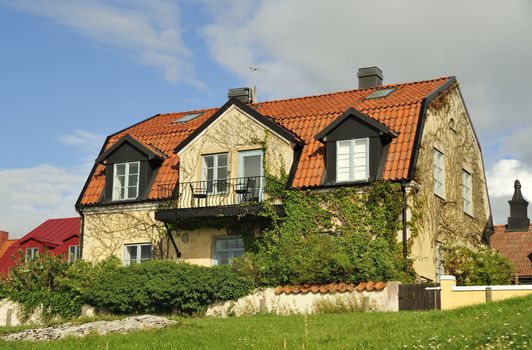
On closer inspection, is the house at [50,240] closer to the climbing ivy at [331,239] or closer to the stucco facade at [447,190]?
the climbing ivy at [331,239]

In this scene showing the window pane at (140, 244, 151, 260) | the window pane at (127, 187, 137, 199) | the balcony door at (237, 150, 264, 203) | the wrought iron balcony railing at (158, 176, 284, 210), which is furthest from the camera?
the window pane at (127, 187, 137, 199)

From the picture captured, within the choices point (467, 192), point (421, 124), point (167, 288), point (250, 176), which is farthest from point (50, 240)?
point (421, 124)

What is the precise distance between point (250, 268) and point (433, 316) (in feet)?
30.2

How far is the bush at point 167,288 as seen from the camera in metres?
26.8

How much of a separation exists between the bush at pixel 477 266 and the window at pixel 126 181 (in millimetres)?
11855

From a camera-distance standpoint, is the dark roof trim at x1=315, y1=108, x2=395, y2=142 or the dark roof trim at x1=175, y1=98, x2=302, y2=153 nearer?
the dark roof trim at x1=315, y1=108, x2=395, y2=142

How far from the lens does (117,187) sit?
110ft

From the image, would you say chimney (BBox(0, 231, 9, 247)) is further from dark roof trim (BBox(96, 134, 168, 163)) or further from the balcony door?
the balcony door

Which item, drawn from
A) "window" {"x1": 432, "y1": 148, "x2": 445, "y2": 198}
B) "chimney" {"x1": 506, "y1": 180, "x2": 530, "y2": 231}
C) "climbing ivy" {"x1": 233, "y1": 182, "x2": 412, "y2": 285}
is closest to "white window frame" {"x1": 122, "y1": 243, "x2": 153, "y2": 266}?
"climbing ivy" {"x1": 233, "y1": 182, "x2": 412, "y2": 285}

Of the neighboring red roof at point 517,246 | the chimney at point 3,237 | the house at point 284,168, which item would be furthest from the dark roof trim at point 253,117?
the chimney at point 3,237

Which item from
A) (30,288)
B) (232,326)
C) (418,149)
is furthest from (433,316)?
(30,288)

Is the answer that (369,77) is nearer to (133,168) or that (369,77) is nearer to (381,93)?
(381,93)

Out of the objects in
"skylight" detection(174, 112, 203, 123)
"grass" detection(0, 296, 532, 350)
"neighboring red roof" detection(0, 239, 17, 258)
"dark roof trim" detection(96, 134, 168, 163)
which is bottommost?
"grass" detection(0, 296, 532, 350)

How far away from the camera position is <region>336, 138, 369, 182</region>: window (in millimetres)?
28828
